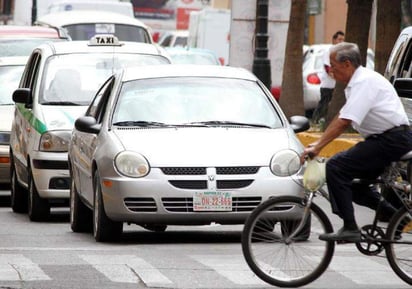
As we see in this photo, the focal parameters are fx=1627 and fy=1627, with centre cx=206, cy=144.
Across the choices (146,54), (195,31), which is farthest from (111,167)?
(195,31)

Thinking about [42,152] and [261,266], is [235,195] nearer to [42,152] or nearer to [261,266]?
[261,266]

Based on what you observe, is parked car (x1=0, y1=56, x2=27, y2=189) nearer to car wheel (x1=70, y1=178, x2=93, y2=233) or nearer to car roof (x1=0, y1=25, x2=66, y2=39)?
car roof (x1=0, y1=25, x2=66, y2=39)

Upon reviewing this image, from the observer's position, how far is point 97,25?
106ft

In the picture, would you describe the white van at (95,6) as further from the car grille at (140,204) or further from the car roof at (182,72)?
the car grille at (140,204)

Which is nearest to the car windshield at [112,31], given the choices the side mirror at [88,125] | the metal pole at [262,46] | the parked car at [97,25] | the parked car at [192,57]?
the parked car at [97,25]

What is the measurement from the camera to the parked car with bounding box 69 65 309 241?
1270cm

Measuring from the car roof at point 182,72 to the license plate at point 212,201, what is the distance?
6.19ft

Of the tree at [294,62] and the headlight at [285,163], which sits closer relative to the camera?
the headlight at [285,163]

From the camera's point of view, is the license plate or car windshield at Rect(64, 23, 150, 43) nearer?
the license plate

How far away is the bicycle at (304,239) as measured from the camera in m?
10.5

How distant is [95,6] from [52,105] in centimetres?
2384

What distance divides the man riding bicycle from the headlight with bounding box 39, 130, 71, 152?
5.45 meters

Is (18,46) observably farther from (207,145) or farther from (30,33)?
(207,145)

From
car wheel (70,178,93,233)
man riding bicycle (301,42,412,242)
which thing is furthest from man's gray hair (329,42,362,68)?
car wheel (70,178,93,233)
